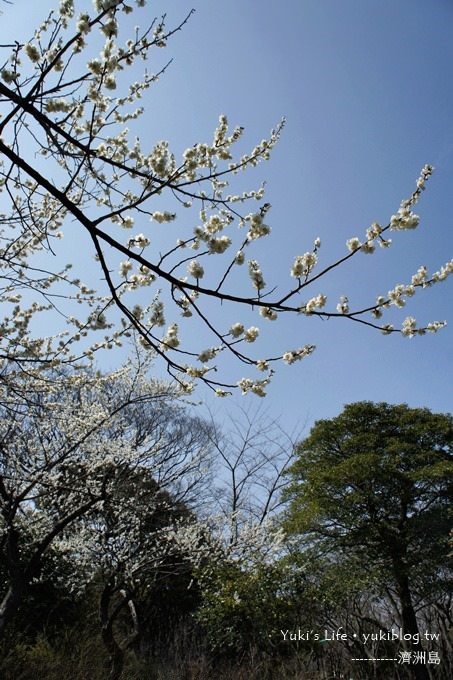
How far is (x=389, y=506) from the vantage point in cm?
800

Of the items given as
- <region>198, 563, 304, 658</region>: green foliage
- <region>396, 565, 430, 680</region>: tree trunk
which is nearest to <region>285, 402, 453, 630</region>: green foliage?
<region>396, 565, 430, 680</region>: tree trunk

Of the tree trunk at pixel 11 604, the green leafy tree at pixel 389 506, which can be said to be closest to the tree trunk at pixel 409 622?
the green leafy tree at pixel 389 506

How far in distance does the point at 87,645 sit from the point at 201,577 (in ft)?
10.2

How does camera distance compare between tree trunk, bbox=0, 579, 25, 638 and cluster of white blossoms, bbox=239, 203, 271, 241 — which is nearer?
cluster of white blossoms, bbox=239, 203, 271, 241

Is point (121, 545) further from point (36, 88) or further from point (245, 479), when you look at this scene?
point (36, 88)

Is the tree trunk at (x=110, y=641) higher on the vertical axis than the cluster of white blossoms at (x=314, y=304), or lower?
lower

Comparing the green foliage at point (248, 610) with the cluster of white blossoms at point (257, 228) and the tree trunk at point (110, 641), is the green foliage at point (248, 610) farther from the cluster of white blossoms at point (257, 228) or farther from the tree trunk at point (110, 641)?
the cluster of white blossoms at point (257, 228)

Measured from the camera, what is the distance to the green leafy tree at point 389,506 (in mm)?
7324

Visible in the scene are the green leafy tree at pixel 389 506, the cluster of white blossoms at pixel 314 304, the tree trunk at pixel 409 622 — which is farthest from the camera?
the green leafy tree at pixel 389 506

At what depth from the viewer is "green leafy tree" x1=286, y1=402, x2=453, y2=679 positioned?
732 centimetres

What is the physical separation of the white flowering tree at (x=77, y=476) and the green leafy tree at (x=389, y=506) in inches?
107

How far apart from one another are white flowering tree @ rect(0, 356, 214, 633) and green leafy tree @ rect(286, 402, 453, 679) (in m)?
2.72

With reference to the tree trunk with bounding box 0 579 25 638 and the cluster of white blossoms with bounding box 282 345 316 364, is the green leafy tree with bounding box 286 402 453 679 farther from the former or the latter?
the cluster of white blossoms with bounding box 282 345 316 364

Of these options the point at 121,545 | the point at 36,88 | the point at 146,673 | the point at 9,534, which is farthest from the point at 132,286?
the point at 121,545
